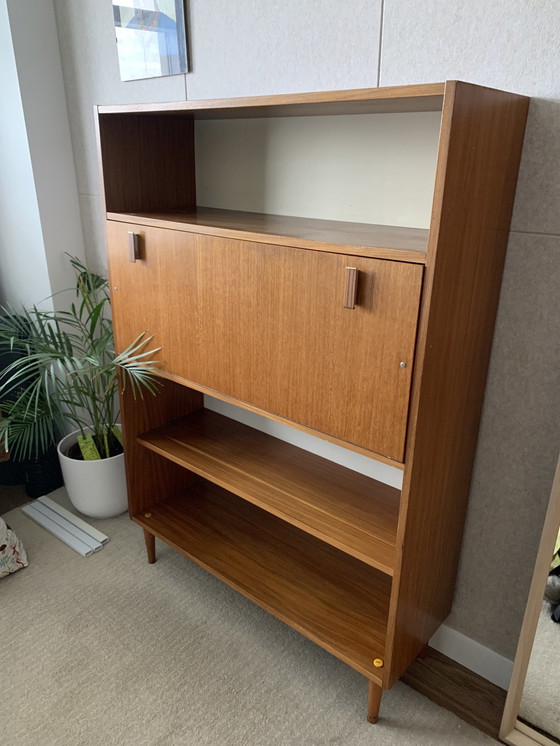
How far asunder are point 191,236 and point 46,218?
1.20 m

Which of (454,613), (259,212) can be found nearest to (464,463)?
(454,613)

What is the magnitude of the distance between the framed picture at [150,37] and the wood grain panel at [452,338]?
1.15 metres

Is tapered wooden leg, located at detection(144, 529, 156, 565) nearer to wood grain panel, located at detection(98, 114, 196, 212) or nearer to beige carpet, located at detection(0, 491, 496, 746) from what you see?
beige carpet, located at detection(0, 491, 496, 746)

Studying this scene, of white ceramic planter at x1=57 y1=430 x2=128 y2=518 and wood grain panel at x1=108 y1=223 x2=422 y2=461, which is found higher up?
wood grain panel at x1=108 y1=223 x2=422 y2=461

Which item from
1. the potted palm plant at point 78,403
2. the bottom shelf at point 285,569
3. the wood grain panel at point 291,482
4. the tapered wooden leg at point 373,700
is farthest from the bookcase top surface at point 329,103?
the tapered wooden leg at point 373,700

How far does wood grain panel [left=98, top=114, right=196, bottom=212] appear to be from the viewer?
1.72 meters

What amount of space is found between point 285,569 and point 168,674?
1.48 ft

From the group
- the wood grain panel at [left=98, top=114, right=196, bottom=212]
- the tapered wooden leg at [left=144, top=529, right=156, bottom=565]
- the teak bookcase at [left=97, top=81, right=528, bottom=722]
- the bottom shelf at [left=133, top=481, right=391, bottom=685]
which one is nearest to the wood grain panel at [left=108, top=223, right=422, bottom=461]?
the teak bookcase at [left=97, top=81, right=528, bottom=722]

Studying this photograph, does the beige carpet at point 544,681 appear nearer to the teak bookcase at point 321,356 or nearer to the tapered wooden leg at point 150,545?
the teak bookcase at point 321,356

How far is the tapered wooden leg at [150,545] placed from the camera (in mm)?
2068

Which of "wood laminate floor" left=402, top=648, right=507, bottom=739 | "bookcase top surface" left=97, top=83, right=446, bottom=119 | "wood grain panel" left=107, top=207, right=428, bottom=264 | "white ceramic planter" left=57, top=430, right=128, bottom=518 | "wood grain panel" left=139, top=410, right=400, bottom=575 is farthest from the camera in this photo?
"white ceramic planter" left=57, top=430, right=128, bottom=518

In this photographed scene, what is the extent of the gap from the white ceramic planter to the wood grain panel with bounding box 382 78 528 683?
1.34 m

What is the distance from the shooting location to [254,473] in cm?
174

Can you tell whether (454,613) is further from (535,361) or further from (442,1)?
(442,1)
